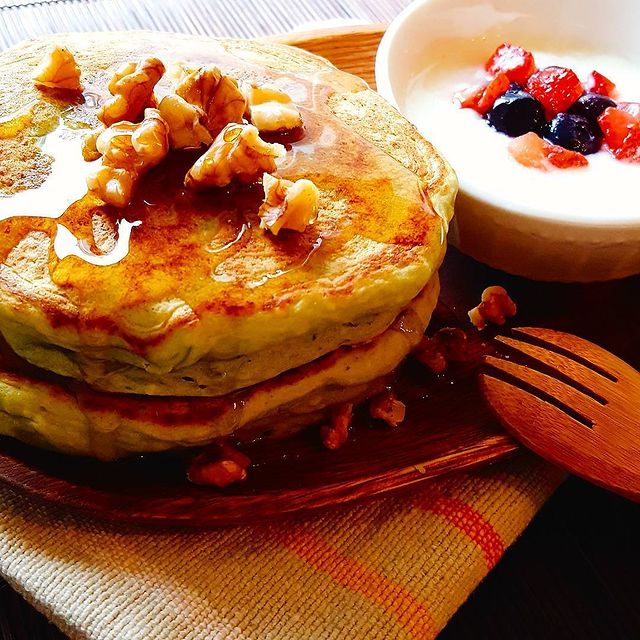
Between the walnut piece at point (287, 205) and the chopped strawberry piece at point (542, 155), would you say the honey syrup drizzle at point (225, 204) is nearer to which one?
the walnut piece at point (287, 205)

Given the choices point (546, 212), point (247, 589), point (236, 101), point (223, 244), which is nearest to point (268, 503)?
point (247, 589)

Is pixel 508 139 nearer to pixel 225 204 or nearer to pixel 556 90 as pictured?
pixel 556 90

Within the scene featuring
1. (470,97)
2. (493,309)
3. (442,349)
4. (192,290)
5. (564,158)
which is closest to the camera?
(192,290)

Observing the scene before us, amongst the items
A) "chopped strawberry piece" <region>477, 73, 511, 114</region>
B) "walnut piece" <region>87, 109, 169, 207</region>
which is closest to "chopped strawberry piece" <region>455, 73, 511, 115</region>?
"chopped strawberry piece" <region>477, 73, 511, 114</region>

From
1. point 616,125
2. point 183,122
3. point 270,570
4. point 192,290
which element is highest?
point 183,122

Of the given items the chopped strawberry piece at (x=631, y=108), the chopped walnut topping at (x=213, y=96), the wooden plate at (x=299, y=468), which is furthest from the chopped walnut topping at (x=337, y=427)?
the chopped strawberry piece at (x=631, y=108)

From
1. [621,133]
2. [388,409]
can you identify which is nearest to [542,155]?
[621,133]

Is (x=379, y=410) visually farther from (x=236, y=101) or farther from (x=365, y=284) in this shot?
(x=236, y=101)
